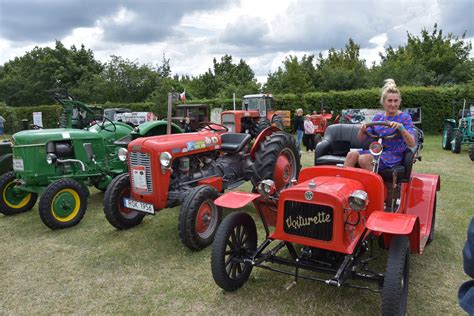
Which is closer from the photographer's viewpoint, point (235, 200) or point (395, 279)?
point (395, 279)

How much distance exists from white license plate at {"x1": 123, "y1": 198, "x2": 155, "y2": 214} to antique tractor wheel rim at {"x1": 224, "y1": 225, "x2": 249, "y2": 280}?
133 centimetres

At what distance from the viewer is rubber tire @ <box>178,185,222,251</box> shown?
371 centimetres

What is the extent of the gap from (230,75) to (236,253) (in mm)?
35271

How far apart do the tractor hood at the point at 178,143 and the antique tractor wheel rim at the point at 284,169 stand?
1046mm

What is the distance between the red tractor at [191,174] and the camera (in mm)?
3990

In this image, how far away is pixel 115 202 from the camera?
4.43 metres

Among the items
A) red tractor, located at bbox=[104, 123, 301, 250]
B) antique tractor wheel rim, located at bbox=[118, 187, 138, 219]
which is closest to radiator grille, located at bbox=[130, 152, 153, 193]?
red tractor, located at bbox=[104, 123, 301, 250]

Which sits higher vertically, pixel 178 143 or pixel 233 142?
pixel 178 143

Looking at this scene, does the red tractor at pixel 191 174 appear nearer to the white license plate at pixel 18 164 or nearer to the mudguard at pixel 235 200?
the mudguard at pixel 235 200

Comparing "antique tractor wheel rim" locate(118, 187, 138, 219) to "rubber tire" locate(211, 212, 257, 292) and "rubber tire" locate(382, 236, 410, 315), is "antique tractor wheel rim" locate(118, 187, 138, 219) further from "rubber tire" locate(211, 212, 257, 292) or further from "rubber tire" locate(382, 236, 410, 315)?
"rubber tire" locate(382, 236, 410, 315)

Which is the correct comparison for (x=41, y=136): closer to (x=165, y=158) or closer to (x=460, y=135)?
(x=165, y=158)

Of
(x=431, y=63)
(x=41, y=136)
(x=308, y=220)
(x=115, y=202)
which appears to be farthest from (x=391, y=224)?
(x=431, y=63)

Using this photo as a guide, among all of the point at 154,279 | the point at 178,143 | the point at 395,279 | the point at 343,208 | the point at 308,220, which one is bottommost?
the point at 154,279

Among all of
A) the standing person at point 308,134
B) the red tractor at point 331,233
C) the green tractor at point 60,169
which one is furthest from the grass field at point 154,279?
the standing person at point 308,134
